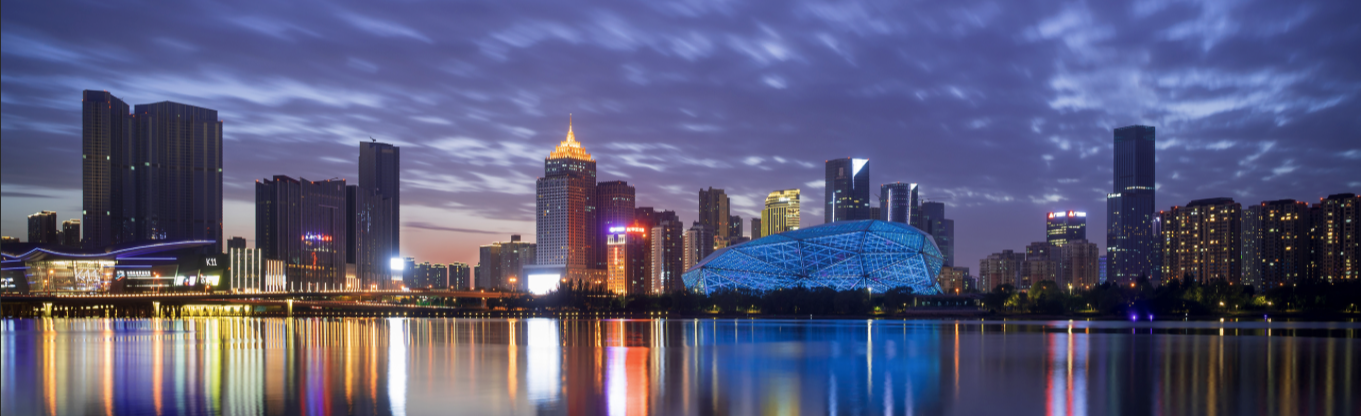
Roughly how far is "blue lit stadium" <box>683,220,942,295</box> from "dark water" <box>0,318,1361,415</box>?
117047 millimetres

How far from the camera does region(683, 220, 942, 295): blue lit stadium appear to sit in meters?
187

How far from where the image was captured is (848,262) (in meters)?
188

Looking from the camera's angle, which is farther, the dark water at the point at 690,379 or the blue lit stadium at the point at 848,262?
the blue lit stadium at the point at 848,262

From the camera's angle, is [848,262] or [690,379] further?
[848,262]

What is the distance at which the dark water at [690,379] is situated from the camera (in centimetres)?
3272

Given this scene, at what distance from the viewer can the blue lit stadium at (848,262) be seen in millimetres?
186625

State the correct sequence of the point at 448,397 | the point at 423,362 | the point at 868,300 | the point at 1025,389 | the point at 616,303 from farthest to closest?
1. the point at 616,303
2. the point at 868,300
3. the point at 423,362
4. the point at 1025,389
5. the point at 448,397

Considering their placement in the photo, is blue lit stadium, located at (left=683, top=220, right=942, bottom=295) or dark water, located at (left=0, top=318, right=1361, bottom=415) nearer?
dark water, located at (left=0, top=318, right=1361, bottom=415)

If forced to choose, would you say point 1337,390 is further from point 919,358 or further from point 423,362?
point 423,362

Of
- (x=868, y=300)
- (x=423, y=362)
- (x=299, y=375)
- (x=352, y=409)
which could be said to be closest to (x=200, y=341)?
(x=423, y=362)

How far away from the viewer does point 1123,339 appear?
251 ft

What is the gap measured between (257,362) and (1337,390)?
4818cm

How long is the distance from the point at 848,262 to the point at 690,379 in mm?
149633

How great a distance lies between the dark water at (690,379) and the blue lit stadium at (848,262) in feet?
384
